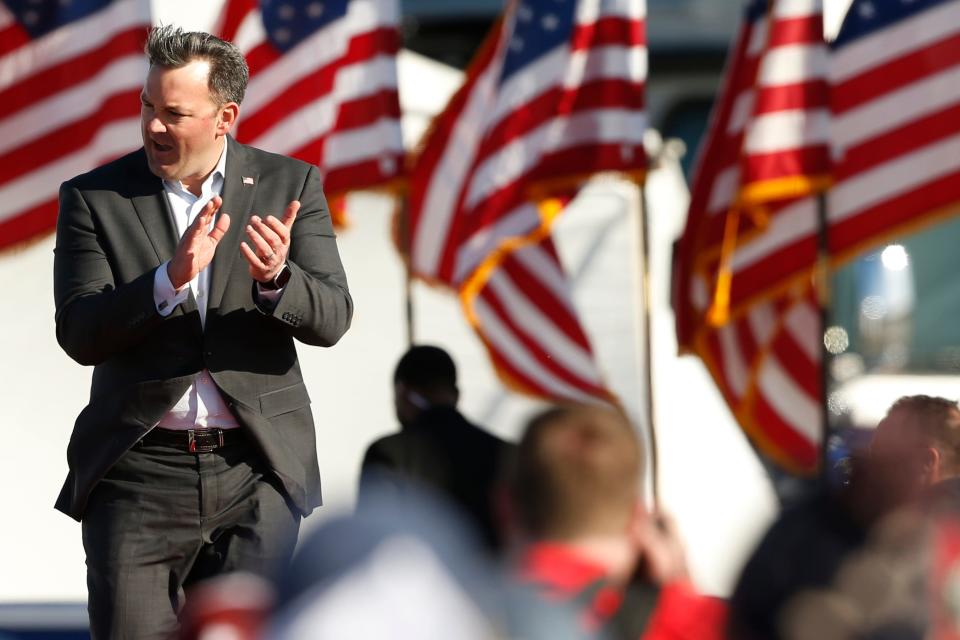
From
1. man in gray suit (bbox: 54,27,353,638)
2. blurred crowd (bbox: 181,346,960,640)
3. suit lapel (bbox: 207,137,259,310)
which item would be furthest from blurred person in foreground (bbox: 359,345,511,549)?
blurred crowd (bbox: 181,346,960,640)

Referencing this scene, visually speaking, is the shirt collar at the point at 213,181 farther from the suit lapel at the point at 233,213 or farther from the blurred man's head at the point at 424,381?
the blurred man's head at the point at 424,381

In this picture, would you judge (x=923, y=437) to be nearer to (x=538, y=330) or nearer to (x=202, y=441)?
(x=202, y=441)

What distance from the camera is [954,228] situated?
10445mm

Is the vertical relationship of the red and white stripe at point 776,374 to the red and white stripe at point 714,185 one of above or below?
below

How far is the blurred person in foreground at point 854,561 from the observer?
2.04 meters

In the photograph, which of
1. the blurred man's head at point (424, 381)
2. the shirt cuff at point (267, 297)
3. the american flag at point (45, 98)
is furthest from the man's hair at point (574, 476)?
the american flag at point (45, 98)

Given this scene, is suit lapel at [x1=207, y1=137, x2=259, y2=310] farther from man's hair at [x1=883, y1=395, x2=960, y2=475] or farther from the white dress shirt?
man's hair at [x1=883, y1=395, x2=960, y2=475]

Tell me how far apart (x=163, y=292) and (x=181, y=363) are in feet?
0.78

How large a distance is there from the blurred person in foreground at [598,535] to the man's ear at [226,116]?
1482 mm

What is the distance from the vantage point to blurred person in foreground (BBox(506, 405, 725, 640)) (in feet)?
5.92

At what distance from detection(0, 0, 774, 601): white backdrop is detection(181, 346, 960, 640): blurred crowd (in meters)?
4.10

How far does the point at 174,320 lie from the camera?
312 cm

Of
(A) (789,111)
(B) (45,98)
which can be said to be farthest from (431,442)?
(B) (45,98)

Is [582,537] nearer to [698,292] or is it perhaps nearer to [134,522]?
[134,522]
